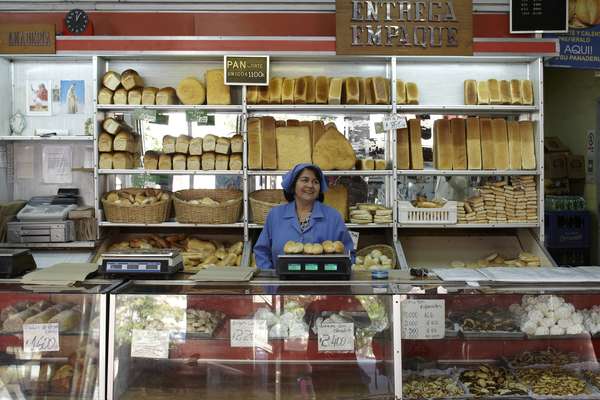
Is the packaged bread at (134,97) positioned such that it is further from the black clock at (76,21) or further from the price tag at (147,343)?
the price tag at (147,343)

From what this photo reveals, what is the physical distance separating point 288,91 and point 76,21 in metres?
1.86

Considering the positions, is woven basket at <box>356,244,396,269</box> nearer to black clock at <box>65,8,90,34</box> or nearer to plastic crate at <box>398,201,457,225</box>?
plastic crate at <box>398,201,457,225</box>

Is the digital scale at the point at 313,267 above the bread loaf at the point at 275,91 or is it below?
below

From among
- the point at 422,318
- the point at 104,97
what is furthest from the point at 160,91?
the point at 422,318

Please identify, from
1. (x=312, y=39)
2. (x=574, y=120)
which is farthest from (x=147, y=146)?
(x=574, y=120)

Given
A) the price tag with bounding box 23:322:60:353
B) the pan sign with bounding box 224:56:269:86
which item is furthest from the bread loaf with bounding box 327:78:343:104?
the price tag with bounding box 23:322:60:353

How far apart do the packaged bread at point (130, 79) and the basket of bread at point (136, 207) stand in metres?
0.87

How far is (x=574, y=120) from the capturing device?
329 inches

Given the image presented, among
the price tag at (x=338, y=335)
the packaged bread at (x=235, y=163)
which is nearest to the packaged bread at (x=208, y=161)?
the packaged bread at (x=235, y=163)

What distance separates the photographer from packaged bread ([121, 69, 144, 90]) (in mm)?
5254

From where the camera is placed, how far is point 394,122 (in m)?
5.16

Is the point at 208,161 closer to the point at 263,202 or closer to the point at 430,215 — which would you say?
the point at 263,202

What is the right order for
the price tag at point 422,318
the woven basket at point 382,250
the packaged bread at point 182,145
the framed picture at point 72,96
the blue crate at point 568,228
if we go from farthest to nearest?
the blue crate at point 568,228
the framed picture at point 72,96
the packaged bread at point 182,145
the woven basket at point 382,250
the price tag at point 422,318

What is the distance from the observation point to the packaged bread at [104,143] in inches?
205
